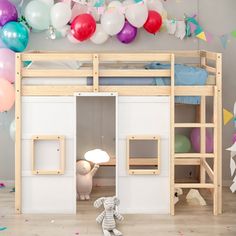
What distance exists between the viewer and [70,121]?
4031 mm

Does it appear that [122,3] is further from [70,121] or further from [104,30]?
[70,121]

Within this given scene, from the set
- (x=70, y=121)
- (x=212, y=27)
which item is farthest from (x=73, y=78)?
(x=212, y=27)

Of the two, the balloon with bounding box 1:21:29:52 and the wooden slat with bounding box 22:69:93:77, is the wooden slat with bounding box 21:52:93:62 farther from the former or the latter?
the balloon with bounding box 1:21:29:52

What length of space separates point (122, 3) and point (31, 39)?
0.90 meters

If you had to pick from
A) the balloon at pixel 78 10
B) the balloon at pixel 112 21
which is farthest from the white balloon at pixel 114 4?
the balloon at pixel 78 10

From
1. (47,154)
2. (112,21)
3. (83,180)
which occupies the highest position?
(112,21)

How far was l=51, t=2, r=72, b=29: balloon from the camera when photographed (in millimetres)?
4455

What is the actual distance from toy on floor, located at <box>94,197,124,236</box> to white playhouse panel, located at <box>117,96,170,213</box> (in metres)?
0.30

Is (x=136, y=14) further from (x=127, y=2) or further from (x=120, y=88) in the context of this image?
(x=120, y=88)

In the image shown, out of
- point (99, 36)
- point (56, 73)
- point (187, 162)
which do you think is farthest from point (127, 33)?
point (187, 162)

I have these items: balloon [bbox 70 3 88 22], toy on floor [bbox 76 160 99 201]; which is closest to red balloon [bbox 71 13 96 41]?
balloon [bbox 70 3 88 22]

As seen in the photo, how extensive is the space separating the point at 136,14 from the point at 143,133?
109 cm

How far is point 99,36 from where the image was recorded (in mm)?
4758

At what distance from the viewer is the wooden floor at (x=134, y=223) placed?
360 cm
